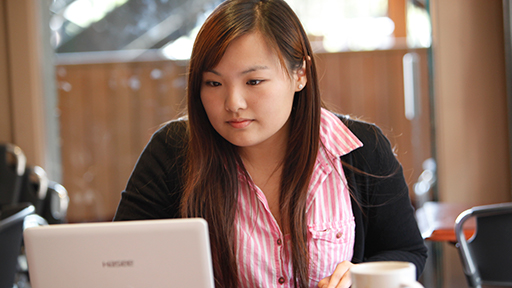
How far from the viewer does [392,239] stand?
1320 millimetres

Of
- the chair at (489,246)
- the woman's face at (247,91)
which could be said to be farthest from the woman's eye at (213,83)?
the chair at (489,246)

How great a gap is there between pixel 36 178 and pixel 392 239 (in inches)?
93.3

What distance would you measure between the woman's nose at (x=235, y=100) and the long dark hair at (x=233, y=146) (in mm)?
81

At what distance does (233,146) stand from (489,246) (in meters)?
0.91

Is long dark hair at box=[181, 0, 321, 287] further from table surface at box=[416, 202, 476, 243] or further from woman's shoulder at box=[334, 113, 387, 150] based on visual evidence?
table surface at box=[416, 202, 476, 243]

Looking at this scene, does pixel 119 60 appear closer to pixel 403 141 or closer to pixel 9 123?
pixel 9 123

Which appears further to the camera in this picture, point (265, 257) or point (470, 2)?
point (470, 2)

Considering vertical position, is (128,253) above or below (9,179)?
above

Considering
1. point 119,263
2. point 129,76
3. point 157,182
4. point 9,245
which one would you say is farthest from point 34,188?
point 119,263

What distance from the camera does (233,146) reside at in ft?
4.42

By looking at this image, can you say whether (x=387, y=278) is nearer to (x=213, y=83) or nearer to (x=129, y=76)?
(x=213, y=83)

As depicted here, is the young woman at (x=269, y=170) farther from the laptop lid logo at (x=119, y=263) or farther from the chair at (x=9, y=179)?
the chair at (x=9, y=179)

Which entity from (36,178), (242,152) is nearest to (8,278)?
(242,152)

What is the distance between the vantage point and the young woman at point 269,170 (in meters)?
1.18
